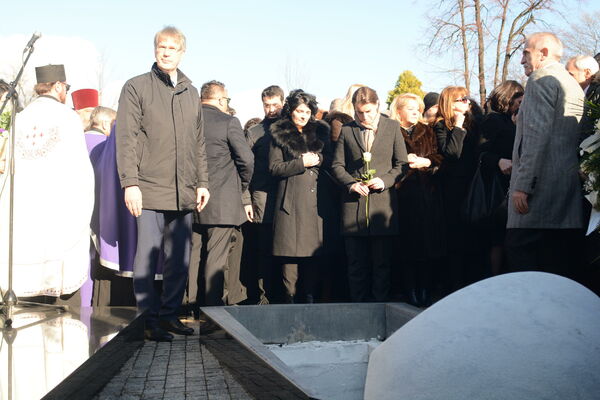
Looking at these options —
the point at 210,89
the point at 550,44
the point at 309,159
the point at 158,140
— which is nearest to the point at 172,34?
the point at 158,140

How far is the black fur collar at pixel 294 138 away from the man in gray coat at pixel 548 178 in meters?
2.66

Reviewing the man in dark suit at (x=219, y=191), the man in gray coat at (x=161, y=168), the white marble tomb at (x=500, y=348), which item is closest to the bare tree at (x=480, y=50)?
the man in dark suit at (x=219, y=191)

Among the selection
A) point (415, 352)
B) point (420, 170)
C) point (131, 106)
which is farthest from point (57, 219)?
point (415, 352)

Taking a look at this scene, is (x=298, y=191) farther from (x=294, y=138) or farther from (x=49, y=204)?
(x=49, y=204)

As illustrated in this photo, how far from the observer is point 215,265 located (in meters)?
7.00

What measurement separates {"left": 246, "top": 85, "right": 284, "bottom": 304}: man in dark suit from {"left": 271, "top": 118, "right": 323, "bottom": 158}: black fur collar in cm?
33

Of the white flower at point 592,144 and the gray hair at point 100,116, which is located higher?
the gray hair at point 100,116

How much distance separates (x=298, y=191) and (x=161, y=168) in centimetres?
182

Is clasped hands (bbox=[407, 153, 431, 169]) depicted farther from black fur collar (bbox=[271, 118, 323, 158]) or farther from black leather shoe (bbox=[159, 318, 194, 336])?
black leather shoe (bbox=[159, 318, 194, 336])

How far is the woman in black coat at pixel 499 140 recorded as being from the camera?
6691 mm

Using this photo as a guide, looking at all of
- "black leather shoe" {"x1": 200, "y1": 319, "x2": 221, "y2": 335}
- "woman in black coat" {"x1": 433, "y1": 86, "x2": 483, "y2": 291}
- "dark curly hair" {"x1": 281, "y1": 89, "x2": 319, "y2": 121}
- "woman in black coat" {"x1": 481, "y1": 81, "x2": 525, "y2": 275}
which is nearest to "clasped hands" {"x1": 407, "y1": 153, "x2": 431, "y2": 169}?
"woman in black coat" {"x1": 433, "y1": 86, "x2": 483, "y2": 291}

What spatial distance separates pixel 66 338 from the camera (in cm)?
470

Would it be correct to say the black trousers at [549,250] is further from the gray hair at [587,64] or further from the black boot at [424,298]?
the black boot at [424,298]

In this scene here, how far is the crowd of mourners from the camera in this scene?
5891mm
